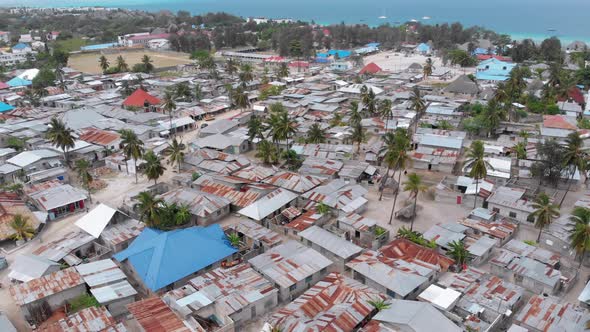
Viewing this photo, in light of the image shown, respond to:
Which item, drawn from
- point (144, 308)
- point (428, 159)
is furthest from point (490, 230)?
point (144, 308)

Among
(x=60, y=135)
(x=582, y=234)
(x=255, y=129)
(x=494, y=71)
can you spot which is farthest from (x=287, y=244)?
(x=494, y=71)

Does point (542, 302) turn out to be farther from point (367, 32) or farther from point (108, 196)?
point (367, 32)

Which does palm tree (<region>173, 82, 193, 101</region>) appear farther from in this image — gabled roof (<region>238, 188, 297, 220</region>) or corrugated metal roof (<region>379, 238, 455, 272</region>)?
corrugated metal roof (<region>379, 238, 455, 272</region>)

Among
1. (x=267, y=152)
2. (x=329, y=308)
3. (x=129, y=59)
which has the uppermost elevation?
(x=129, y=59)

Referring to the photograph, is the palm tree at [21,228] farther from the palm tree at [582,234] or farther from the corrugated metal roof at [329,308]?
the palm tree at [582,234]

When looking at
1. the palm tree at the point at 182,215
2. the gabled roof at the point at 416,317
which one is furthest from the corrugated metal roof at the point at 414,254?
the palm tree at the point at 182,215

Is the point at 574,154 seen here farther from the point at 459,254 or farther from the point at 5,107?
the point at 5,107
